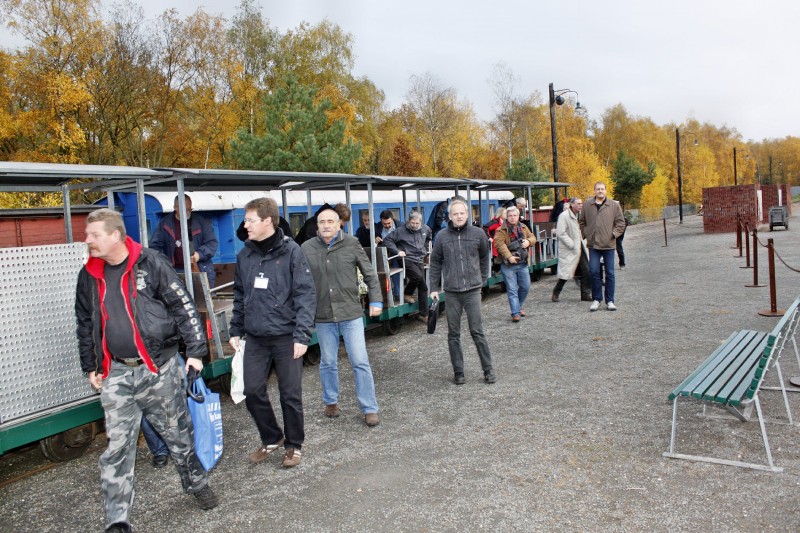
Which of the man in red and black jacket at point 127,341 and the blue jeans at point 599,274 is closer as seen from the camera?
the man in red and black jacket at point 127,341

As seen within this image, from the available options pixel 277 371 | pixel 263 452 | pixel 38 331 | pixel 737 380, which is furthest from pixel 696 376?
pixel 38 331

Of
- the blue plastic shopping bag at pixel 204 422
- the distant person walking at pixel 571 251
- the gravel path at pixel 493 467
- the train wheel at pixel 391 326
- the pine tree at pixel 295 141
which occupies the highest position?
the pine tree at pixel 295 141

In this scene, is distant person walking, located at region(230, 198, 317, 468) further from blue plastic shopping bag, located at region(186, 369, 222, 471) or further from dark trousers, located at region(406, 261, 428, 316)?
dark trousers, located at region(406, 261, 428, 316)

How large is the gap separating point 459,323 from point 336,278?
1.68 meters

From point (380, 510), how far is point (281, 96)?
2797cm

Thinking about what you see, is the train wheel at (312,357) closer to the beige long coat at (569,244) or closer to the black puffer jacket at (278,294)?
the black puffer jacket at (278,294)

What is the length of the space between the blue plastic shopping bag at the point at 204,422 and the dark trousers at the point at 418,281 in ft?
18.6

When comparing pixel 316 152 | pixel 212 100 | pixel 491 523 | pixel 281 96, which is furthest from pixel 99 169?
pixel 212 100

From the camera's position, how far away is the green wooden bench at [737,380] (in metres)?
4.15

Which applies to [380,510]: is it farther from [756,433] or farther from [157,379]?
[756,433]

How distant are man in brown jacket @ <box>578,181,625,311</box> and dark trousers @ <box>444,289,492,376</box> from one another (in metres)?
4.04

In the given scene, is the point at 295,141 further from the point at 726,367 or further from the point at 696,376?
the point at 696,376

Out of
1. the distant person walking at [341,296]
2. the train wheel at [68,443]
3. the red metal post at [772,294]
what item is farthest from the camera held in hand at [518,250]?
the train wheel at [68,443]

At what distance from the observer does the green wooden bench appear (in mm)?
4152
